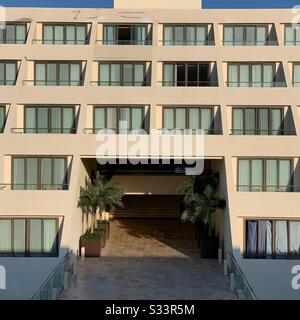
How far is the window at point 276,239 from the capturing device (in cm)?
2156

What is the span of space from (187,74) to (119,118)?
525 centimetres

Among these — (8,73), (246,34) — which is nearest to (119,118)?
(8,73)

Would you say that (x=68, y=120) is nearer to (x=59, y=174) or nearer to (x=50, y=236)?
(x=59, y=174)

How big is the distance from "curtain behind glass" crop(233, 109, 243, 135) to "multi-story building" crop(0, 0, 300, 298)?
2.2 inches

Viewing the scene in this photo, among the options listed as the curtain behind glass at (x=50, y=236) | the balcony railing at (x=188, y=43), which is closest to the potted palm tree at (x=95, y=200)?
the curtain behind glass at (x=50, y=236)

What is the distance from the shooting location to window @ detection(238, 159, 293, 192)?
78.2ft

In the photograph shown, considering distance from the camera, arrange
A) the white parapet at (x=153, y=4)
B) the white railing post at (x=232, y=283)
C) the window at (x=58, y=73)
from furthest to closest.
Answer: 1. the white parapet at (x=153, y=4)
2. the window at (x=58, y=73)
3. the white railing post at (x=232, y=283)

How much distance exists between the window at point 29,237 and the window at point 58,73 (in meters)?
9.84

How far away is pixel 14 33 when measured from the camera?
1186 inches

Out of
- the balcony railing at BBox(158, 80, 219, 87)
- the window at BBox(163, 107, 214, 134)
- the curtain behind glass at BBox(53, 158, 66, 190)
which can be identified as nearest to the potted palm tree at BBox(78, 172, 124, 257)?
the curtain behind glass at BBox(53, 158, 66, 190)

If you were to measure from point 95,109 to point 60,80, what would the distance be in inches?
149

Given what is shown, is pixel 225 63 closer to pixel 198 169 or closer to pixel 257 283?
pixel 198 169

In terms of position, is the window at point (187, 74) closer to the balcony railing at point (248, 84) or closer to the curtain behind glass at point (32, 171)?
the balcony railing at point (248, 84)
